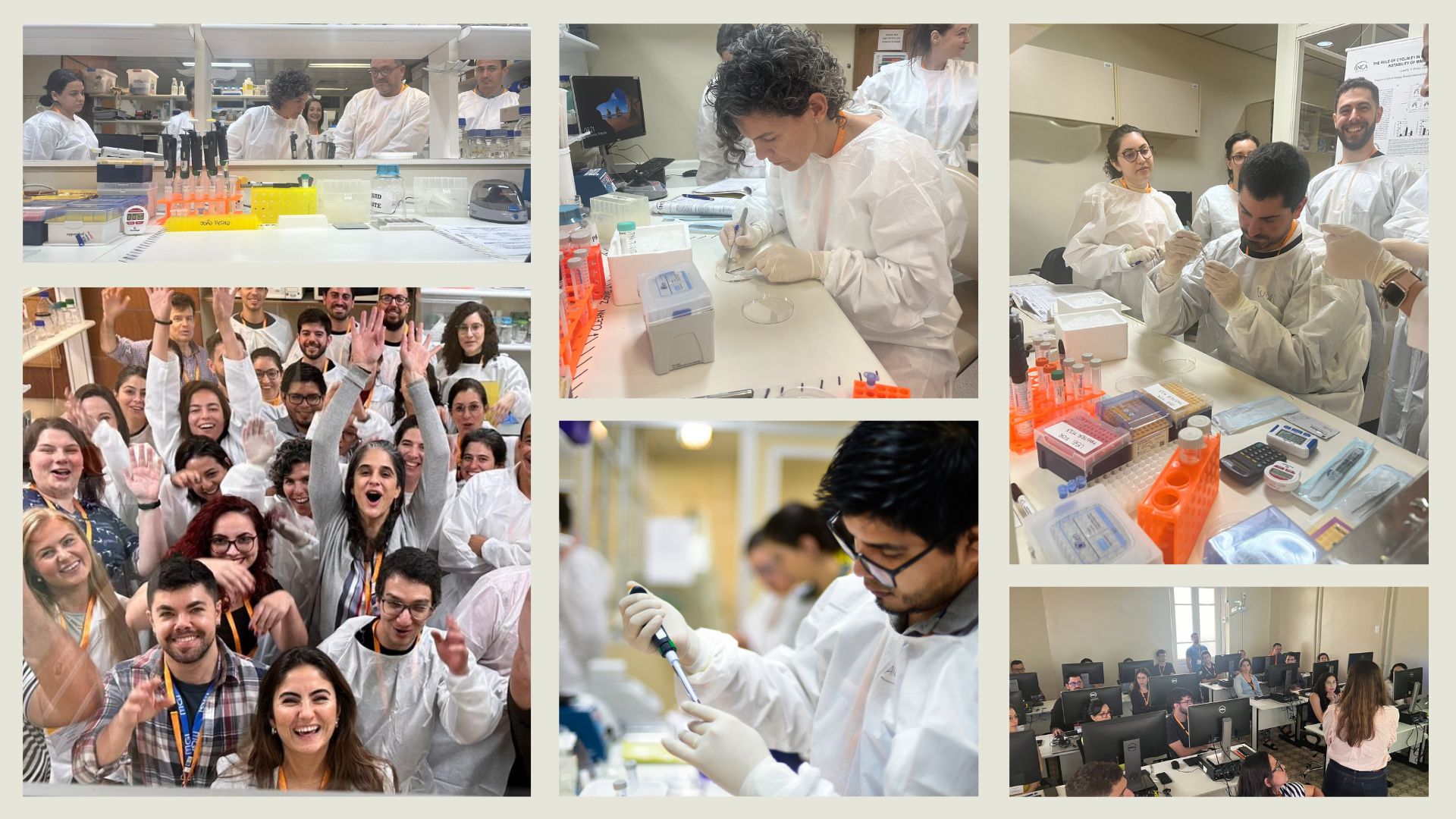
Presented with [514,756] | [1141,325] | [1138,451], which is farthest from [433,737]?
[1141,325]

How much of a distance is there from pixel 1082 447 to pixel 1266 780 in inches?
35.0

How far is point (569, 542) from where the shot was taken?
2037mm

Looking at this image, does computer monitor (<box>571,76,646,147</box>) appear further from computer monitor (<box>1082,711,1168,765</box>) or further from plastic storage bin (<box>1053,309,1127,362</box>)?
computer monitor (<box>1082,711,1168,765</box>)

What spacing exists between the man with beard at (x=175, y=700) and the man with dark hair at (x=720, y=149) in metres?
1.48

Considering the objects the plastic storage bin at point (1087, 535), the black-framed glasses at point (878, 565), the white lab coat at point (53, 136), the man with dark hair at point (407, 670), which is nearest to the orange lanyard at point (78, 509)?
the man with dark hair at point (407, 670)

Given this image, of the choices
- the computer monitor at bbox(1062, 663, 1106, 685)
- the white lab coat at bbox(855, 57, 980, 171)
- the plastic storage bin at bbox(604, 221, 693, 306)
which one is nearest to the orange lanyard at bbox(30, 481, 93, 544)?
the plastic storage bin at bbox(604, 221, 693, 306)

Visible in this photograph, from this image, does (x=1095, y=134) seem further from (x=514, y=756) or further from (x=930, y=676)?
(x=514, y=756)

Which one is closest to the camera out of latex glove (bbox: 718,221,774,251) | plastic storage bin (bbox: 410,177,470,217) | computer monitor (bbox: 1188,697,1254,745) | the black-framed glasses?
the black-framed glasses

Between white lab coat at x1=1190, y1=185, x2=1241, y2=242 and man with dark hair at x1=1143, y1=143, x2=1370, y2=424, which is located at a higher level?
white lab coat at x1=1190, y1=185, x2=1241, y2=242

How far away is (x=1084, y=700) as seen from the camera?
80.4 inches

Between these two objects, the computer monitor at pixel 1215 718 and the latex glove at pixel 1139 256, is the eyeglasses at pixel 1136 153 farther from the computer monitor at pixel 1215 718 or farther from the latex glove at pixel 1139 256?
the computer monitor at pixel 1215 718

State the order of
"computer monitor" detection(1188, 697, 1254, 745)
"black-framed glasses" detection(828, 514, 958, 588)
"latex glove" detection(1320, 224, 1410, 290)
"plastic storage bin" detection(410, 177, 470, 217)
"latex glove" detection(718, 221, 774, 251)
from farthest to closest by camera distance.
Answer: "plastic storage bin" detection(410, 177, 470, 217) < "latex glove" detection(718, 221, 774, 251) < "computer monitor" detection(1188, 697, 1254, 745) < "latex glove" detection(1320, 224, 1410, 290) < "black-framed glasses" detection(828, 514, 958, 588)

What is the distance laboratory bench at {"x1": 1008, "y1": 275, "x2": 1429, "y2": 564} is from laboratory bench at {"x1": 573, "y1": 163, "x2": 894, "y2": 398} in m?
0.41

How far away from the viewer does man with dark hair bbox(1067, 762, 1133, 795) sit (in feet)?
6.70
